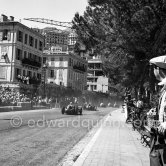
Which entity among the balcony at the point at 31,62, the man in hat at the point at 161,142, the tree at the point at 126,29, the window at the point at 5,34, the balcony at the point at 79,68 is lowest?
the man in hat at the point at 161,142

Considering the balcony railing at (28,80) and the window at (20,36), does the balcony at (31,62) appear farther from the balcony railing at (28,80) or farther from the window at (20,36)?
the window at (20,36)

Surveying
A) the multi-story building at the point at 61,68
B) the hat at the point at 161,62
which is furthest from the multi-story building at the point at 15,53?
the hat at the point at 161,62

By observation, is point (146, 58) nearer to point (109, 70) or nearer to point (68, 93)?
point (109, 70)

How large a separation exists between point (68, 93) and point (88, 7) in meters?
53.6

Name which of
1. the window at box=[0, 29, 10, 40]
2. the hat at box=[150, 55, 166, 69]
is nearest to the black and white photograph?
the hat at box=[150, 55, 166, 69]

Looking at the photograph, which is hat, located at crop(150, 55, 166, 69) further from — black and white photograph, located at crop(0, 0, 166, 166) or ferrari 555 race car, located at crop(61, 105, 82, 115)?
ferrari 555 race car, located at crop(61, 105, 82, 115)

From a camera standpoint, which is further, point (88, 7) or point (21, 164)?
point (88, 7)

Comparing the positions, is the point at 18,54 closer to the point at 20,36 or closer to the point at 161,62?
the point at 20,36

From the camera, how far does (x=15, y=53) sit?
51.8 m

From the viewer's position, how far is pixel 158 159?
3908 mm

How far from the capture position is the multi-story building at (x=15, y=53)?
5159cm

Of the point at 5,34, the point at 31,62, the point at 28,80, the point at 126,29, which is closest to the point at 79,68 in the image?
the point at 31,62

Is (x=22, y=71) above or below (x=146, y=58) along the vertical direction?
above

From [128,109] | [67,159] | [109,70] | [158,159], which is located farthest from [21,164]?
[109,70]
